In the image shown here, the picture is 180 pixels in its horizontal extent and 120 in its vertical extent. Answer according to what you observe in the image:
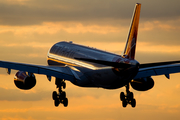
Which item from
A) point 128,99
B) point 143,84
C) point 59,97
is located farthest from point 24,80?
point 143,84

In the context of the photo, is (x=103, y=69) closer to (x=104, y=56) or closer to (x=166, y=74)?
(x=104, y=56)

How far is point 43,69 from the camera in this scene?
63.0 m

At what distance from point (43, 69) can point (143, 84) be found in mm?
13011

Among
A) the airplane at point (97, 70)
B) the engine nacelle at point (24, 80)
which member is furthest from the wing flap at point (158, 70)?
the engine nacelle at point (24, 80)

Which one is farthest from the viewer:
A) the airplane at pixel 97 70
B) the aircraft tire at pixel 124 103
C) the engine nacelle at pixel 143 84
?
the engine nacelle at pixel 143 84

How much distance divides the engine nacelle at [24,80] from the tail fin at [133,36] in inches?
473

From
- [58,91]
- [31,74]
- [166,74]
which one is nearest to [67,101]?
[58,91]

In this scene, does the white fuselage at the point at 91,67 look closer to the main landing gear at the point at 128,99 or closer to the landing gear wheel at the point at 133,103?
the main landing gear at the point at 128,99

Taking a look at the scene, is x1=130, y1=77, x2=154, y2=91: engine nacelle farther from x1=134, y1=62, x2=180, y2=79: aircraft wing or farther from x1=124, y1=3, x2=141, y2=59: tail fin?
x1=124, y1=3, x2=141, y2=59: tail fin

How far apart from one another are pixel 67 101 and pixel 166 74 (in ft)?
42.7

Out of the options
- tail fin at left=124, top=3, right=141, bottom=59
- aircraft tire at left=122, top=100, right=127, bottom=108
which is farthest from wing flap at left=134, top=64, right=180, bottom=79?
aircraft tire at left=122, top=100, right=127, bottom=108

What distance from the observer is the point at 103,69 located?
59656 mm

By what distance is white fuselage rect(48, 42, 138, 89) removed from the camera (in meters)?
57.7

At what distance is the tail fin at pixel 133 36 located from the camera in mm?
59406
